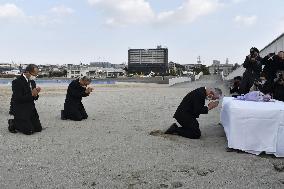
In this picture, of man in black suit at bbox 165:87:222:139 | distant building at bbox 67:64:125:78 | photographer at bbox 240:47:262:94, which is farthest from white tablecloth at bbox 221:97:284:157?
distant building at bbox 67:64:125:78

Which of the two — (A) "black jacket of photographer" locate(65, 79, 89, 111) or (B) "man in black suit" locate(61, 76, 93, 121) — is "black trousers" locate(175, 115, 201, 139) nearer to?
(B) "man in black suit" locate(61, 76, 93, 121)

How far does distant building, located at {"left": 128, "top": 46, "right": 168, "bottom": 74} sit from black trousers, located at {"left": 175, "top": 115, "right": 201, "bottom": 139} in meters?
135

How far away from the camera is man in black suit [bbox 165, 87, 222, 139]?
8.41 meters

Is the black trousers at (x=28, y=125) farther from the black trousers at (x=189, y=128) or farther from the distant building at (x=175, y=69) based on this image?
the distant building at (x=175, y=69)

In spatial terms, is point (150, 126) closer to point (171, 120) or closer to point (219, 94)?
point (171, 120)

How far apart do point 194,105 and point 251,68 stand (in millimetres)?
2919

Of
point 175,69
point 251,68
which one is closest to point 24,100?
point 251,68

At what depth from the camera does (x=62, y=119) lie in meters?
11.9

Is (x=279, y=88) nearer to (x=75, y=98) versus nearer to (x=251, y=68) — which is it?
(x=251, y=68)

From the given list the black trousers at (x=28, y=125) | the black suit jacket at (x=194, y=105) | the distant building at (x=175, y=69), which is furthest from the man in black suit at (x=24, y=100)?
the distant building at (x=175, y=69)

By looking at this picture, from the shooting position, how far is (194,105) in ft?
28.2

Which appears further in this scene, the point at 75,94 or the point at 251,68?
the point at 75,94

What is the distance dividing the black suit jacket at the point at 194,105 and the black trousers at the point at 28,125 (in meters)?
3.13

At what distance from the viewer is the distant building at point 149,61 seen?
145375 millimetres
